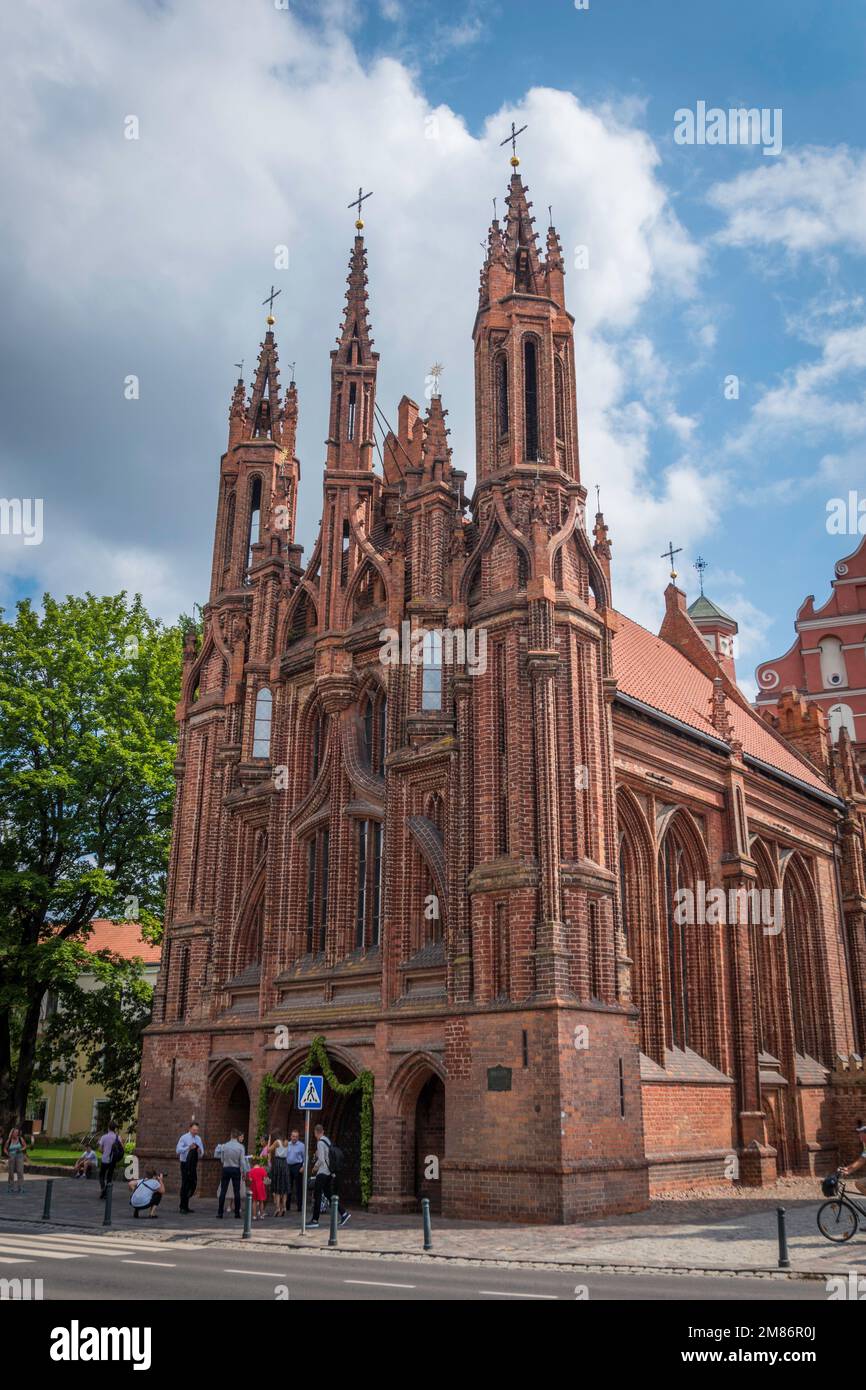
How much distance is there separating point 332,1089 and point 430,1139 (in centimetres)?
223

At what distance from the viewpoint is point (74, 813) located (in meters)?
33.8

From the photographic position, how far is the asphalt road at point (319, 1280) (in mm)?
10969

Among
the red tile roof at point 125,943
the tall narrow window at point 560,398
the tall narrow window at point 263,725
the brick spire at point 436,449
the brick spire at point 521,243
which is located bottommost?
the red tile roof at point 125,943

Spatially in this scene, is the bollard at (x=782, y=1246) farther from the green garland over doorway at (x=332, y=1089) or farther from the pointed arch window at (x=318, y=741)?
the pointed arch window at (x=318, y=741)

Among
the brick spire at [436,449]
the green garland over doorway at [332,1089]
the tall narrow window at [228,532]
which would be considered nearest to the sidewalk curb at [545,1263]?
the green garland over doorway at [332,1089]

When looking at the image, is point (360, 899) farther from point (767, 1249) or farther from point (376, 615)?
point (767, 1249)

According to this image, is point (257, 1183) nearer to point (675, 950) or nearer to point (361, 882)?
point (361, 882)

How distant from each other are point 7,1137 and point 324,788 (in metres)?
15.5

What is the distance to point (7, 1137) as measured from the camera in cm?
3228

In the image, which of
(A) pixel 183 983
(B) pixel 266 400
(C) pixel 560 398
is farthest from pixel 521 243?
(A) pixel 183 983

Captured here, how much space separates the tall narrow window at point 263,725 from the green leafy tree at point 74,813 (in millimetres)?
7250

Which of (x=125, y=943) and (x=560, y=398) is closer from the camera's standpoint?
(x=560, y=398)

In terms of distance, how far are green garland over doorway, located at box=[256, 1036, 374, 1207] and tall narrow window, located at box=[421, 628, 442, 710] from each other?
690 cm
